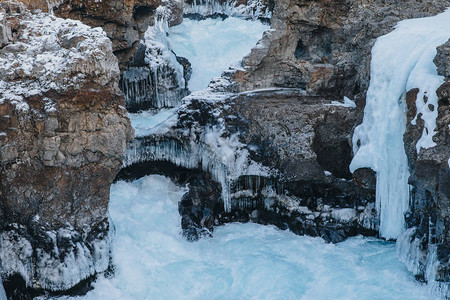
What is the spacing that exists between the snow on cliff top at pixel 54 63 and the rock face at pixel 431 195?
18.4 ft

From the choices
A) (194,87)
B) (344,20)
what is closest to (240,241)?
(344,20)

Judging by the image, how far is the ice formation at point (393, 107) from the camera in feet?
32.9

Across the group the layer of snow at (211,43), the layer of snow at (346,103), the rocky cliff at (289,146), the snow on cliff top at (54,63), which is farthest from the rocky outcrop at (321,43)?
the snow on cliff top at (54,63)

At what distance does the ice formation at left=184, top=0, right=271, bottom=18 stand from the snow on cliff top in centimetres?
1477

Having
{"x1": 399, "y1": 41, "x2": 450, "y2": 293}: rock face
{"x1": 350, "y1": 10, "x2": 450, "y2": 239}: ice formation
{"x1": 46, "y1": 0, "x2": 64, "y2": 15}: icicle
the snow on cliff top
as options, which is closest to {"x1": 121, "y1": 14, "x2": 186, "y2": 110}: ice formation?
{"x1": 46, "y1": 0, "x2": 64, "y2": 15}: icicle

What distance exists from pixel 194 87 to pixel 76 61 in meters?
10.2

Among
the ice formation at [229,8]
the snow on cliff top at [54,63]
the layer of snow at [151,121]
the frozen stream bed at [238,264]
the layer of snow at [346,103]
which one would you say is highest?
the ice formation at [229,8]

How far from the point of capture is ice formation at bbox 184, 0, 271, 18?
23250mm

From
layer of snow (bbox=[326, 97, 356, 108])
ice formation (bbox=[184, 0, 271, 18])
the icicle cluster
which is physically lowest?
the icicle cluster

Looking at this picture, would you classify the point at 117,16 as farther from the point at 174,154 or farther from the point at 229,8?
the point at 229,8

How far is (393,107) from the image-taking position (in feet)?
33.7

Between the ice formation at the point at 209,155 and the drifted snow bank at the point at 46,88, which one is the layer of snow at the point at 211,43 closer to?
the ice formation at the point at 209,155

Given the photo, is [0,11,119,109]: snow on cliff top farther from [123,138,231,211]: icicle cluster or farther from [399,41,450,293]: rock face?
[399,41,450,293]: rock face

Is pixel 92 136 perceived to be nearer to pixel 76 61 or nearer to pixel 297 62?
pixel 76 61
